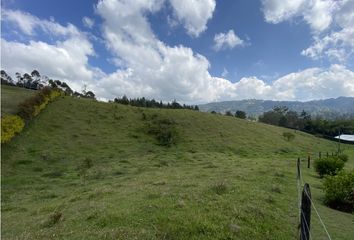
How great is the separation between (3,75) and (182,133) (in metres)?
101

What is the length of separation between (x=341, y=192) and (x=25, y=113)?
182 feet

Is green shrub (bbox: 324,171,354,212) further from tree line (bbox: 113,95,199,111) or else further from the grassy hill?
tree line (bbox: 113,95,199,111)

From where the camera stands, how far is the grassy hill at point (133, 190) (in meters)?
11.4

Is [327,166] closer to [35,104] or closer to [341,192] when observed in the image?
[341,192]

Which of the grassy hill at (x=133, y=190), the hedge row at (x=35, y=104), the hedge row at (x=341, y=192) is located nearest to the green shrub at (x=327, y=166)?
the grassy hill at (x=133, y=190)

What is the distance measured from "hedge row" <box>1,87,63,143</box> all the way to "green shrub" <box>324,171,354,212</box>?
4221cm

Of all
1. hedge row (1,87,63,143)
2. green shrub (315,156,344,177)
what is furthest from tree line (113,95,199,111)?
green shrub (315,156,344,177)

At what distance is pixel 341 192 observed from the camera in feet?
56.5

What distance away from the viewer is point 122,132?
2596 inches

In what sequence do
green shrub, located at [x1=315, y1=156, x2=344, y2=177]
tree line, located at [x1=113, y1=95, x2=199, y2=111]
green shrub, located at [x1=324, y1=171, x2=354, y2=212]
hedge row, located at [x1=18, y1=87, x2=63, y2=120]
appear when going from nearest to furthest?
1. green shrub, located at [x1=324, y1=171, x2=354, y2=212]
2. green shrub, located at [x1=315, y1=156, x2=344, y2=177]
3. hedge row, located at [x1=18, y1=87, x2=63, y2=120]
4. tree line, located at [x1=113, y1=95, x2=199, y2=111]

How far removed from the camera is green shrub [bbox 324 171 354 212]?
17031mm

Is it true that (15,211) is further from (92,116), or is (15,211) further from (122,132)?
(92,116)

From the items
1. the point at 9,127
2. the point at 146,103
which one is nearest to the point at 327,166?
the point at 9,127

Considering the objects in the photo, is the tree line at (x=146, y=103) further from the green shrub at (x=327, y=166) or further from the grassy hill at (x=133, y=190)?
the green shrub at (x=327, y=166)
